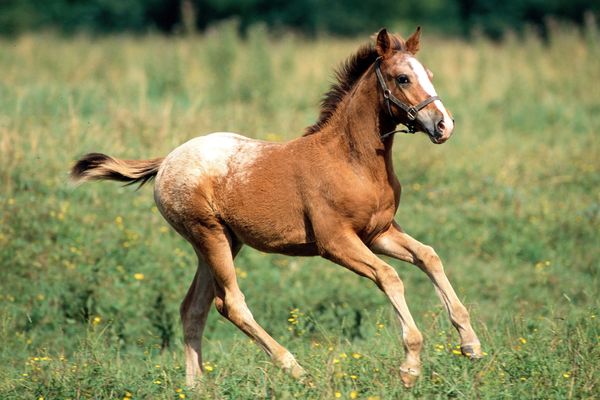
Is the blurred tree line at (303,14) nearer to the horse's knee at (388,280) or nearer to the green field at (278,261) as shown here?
the green field at (278,261)

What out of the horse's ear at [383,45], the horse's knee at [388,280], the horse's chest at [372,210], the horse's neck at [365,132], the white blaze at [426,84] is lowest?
the horse's knee at [388,280]

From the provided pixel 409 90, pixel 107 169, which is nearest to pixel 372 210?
pixel 409 90

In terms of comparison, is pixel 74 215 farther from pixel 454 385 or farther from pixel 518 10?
pixel 518 10

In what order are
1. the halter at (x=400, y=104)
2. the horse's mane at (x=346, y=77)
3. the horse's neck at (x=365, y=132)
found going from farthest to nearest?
the horse's mane at (x=346, y=77) → the horse's neck at (x=365, y=132) → the halter at (x=400, y=104)

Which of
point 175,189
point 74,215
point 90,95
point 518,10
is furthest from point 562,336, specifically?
point 518,10

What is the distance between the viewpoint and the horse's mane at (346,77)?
20.3 ft

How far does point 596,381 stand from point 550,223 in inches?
213

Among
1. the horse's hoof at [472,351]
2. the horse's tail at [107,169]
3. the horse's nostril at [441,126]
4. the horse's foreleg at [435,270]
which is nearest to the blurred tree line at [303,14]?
the horse's tail at [107,169]

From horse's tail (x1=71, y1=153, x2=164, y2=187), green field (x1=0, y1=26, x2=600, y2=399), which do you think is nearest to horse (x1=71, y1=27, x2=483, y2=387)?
horse's tail (x1=71, y1=153, x2=164, y2=187)

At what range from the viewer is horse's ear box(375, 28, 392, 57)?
5.92 metres

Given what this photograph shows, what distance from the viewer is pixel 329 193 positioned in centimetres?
593

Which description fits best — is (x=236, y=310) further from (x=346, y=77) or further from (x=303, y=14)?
(x=303, y=14)

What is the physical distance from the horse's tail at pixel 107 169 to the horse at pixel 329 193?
19 cm

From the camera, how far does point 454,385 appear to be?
17.3ft
